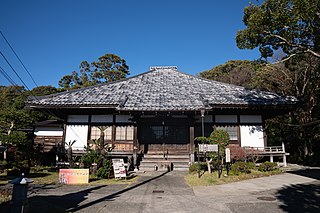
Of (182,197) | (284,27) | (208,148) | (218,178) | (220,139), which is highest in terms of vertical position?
(284,27)

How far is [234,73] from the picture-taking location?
3419 centimetres

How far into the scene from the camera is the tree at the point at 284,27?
922cm

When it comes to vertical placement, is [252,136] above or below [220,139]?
above

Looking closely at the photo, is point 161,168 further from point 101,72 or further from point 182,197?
point 101,72

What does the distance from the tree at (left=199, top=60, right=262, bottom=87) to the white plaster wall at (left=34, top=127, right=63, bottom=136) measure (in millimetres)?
22535

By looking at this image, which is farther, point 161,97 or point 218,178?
point 161,97

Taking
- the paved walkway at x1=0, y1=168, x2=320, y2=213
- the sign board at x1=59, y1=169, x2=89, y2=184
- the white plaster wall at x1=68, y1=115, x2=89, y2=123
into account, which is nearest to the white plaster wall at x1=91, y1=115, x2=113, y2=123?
the white plaster wall at x1=68, y1=115, x2=89, y2=123

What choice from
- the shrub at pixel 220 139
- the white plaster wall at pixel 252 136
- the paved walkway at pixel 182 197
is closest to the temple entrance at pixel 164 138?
the white plaster wall at pixel 252 136

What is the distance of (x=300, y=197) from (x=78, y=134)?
45.3ft

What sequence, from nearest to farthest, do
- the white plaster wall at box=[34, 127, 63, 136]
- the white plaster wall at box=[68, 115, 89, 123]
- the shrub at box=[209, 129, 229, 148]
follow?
the shrub at box=[209, 129, 229, 148], the white plaster wall at box=[68, 115, 89, 123], the white plaster wall at box=[34, 127, 63, 136]

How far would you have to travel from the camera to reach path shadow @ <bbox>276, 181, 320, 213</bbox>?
6.14 meters

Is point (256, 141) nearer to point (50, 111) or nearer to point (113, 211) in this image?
point (113, 211)

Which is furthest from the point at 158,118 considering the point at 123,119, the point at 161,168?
the point at 161,168

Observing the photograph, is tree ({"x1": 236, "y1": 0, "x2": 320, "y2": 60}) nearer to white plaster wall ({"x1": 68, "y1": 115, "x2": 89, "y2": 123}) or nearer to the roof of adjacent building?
the roof of adjacent building
